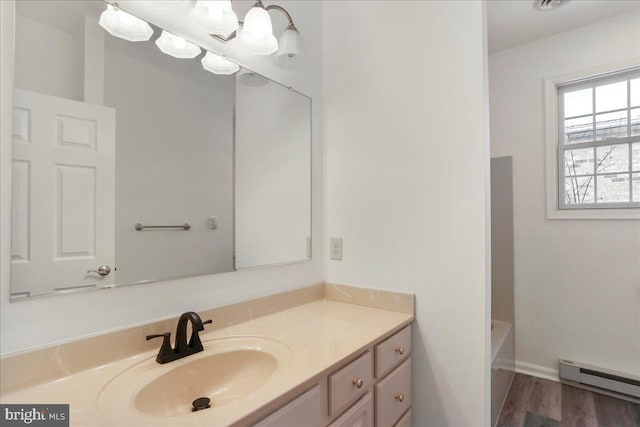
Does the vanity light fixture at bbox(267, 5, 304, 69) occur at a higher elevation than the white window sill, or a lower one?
higher

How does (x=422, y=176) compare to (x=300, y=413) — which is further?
(x=422, y=176)

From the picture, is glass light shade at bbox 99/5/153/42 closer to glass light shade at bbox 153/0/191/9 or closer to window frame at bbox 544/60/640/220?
glass light shade at bbox 153/0/191/9

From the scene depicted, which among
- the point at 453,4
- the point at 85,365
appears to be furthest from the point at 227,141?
the point at 453,4

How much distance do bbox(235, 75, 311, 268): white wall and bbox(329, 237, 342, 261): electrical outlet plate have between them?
0.15m

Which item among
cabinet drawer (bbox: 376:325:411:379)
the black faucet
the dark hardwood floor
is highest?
the black faucet

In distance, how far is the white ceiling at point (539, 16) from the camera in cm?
215

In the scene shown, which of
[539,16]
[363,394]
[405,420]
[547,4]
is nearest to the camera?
[363,394]

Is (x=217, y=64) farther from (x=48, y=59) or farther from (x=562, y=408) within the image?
(x=562, y=408)

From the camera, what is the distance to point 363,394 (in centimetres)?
112

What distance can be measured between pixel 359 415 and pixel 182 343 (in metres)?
0.65

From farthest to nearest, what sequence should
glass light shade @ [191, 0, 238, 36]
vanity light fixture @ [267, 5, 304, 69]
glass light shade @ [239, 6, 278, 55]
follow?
vanity light fixture @ [267, 5, 304, 69]
glass light shade @ [239, 6, 278, 55]
glass light shade @ [191, 0, 238, 36]

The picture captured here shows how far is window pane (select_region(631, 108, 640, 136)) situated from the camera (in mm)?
2297

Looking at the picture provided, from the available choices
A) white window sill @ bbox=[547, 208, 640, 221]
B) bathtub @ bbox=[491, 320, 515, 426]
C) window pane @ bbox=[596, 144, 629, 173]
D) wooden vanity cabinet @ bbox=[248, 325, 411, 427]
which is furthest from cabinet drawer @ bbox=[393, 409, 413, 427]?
window pane @ bbox=[596, 144, 629, 173]

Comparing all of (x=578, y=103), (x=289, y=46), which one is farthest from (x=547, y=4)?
(x=289, y=46)
